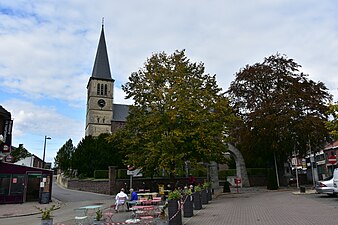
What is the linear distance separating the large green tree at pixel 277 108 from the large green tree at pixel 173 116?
8507mm

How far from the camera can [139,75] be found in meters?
25.9

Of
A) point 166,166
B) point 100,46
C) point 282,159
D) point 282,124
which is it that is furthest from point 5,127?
point 100,46

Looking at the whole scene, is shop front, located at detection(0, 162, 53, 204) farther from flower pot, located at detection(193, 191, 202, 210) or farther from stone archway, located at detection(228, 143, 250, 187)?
stone archway, located at detection(228, 143, 250, 187)

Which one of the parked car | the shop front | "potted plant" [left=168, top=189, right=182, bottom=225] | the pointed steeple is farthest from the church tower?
"potted plant" [left=168, top=189, right=182, bottom=225]

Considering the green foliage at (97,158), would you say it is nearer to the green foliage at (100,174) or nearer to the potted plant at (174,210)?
the green foliage at (100,174)

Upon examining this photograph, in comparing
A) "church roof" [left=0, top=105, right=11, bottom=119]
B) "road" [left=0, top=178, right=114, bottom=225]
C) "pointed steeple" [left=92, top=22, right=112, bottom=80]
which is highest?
"pointed steeple" [left=92, top=22, right=112, bottom=80]

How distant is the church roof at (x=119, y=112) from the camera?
80750 mm

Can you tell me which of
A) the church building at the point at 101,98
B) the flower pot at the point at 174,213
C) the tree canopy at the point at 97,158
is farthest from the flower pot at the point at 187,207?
the church building at the point at 101,98

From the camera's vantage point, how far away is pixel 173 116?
2139cm

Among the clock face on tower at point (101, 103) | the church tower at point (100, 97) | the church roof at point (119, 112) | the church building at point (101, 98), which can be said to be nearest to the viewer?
the church building at point (101, 98)

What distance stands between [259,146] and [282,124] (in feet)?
14.3

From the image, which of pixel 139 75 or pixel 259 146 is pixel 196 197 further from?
pixel 259 146

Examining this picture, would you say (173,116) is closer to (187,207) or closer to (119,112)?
(187,207)

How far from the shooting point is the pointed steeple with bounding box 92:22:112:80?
75.6 meters
